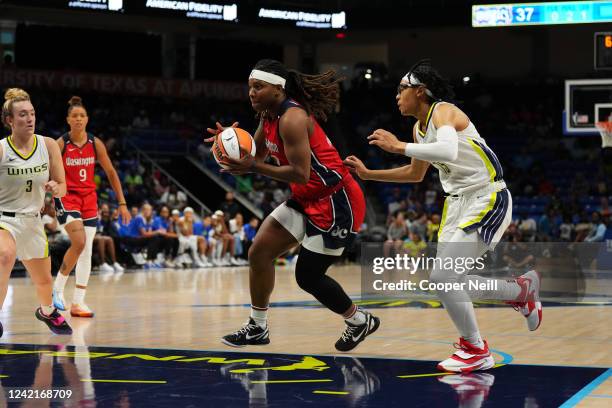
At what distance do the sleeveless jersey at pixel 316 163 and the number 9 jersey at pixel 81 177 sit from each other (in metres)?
3.55

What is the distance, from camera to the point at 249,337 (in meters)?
6.73

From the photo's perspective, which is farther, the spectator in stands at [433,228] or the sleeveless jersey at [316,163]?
the spectator in stands at [433,228]

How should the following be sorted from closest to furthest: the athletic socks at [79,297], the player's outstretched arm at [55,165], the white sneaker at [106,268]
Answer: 1. the player's outstretched arm at [55,165]
2. the athletic socks at [79,297]
3. the white sneaker at [106,268]

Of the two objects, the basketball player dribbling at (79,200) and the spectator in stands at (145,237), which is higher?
the basketball player dribbling at (79,200)

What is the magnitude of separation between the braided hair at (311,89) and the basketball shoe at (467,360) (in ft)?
5.95

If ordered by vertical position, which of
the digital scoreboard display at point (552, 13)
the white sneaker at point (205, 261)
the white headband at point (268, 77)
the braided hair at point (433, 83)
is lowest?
the white sneaker at point (205, 261)

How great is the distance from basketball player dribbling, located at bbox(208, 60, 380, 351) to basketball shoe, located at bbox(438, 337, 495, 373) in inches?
37.0

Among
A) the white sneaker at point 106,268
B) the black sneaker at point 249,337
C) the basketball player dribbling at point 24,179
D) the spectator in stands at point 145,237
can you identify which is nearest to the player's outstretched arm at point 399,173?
the black sneaker at point 249,337

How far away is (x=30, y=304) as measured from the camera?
34.9 ft

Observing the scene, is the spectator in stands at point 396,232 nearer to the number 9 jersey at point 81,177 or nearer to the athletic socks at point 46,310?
the number 9 jersey at point 81,177

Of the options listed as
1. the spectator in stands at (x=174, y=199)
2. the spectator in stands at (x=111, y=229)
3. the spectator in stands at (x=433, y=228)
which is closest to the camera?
the spectator in stands at (x=111, y=229)

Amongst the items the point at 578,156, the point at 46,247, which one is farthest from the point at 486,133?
the point at 46,247

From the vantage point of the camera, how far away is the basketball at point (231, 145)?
6051mm

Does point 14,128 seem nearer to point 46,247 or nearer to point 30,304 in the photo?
point 46,247
